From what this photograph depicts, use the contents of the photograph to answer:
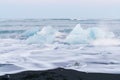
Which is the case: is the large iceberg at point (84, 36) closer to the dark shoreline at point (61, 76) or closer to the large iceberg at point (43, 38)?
the large iceberg at point (43, 38)

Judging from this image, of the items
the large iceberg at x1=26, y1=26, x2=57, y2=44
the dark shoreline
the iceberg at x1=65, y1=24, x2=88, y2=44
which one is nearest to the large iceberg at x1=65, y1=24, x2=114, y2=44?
the iceberg at x1=65, y1=24, x2=88, y2=44

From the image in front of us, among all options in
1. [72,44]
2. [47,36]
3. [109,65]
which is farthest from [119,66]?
[47,36]

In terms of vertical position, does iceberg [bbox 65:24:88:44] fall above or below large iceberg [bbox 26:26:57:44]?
below

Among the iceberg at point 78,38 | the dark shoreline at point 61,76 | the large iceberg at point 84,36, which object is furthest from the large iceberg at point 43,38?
the dark shoreline at point 61,76

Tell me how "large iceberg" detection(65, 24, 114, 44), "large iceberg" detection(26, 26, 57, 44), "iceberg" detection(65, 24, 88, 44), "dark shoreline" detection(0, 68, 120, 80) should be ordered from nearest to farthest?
"dark shoreline" detection(0, 68, 120, 80) < "iceberg" detection(65, 24, 88, 44) < "large iceberg" detection(65, 24, 114, 44) < "large iceberg" detection(26, 26, 57, 44)

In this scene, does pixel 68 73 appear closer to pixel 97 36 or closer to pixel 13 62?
pixel 13 62

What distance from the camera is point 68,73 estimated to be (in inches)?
352

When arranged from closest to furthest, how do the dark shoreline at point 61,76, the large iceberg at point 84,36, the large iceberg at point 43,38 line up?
1. the dark shoreline at point 61,76
2. the large iceberg at point 84,36
3. the large iceberg at point 43,38

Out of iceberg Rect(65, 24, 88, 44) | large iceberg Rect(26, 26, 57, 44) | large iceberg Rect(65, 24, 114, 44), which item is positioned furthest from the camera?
large iceberg Rect(26, 26, 57, 44)

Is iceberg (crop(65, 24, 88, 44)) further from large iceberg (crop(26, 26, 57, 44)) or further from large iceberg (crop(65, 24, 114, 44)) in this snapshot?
large iceberg (crop(26, 26, 57, 44))

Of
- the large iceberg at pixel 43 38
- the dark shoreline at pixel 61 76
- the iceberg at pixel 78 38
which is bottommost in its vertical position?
the dark shoreline at pixel 61 76

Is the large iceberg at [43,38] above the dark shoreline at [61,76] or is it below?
above

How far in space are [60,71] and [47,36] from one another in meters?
11.1

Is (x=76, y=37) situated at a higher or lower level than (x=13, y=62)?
higher
